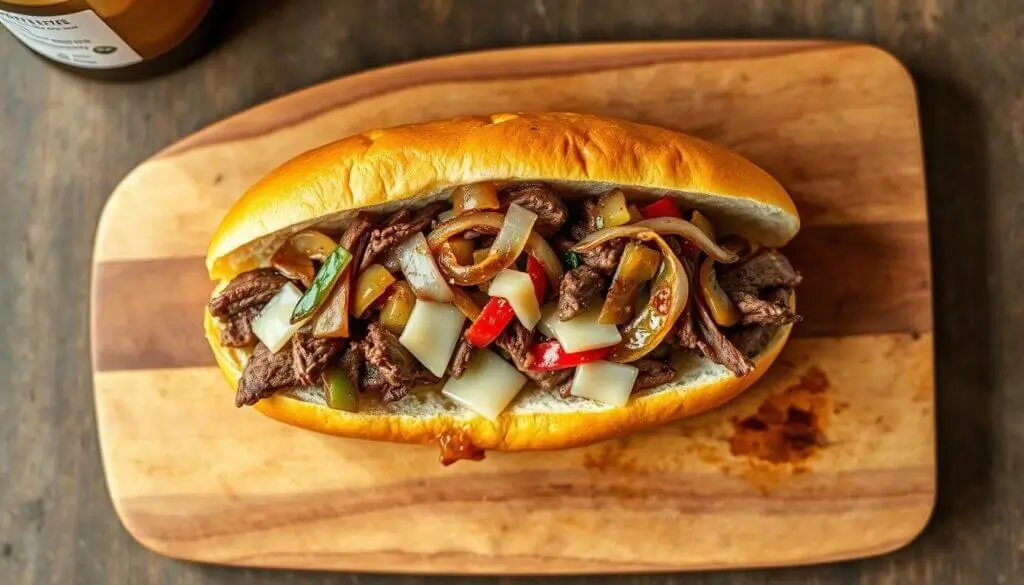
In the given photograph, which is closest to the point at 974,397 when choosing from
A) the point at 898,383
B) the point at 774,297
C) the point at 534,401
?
the point at 898,383

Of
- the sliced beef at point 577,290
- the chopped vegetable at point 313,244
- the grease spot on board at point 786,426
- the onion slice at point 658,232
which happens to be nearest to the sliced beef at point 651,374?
the sliced beef at point 577,290

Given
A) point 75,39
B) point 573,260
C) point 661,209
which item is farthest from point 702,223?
point 75,39

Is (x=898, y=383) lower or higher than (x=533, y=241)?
lower

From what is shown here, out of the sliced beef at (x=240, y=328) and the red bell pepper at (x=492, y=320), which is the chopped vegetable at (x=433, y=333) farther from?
the sliced beef at (x=240, y=328)

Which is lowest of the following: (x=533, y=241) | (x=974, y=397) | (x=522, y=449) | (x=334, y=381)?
(x=974, y=397)

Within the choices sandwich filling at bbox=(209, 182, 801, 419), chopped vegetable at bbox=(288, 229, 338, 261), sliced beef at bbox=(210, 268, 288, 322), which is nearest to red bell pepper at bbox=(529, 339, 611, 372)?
sandwich filling at bbox=(209, 182, 801, 419)

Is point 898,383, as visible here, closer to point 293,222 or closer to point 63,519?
point 293,222
